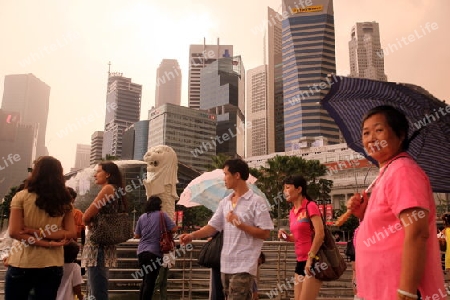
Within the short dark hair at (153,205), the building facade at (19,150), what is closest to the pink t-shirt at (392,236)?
the short dark hair at (153,205)

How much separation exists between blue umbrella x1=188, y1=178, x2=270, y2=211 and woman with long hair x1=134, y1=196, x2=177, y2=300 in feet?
12.6

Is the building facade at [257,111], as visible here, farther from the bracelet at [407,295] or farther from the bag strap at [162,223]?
the bracelet at [407,295]

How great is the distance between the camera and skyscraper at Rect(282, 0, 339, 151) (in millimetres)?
104438

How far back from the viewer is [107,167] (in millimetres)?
4316

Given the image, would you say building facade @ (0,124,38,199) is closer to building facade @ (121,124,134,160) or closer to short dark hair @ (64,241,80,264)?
building facade @ (121,124,134,160)

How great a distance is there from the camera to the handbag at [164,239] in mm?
4953

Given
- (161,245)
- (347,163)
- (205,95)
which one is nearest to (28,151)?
(205,95)

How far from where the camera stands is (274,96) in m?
141

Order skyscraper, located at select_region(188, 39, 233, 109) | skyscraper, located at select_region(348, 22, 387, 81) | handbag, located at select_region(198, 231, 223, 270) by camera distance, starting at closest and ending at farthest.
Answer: handbag, located at select_region(198, 231, 223, 270) → skyscraper, located at select_region(348, 22, 387, 81) → skyscraper, located at select_region(188, 39, 233, 109)

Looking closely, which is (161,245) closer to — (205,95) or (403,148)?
(403,148)

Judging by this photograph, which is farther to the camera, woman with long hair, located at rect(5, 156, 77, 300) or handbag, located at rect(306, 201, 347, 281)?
handbag, located at rect(306, 201, 347, 281)

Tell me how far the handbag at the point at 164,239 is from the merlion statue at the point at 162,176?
3.61 m

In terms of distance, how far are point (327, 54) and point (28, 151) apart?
316 feet

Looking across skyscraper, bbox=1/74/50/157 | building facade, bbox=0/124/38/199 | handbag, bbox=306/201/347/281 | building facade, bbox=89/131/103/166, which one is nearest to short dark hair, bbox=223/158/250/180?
handbag, bbox=306/201/347/281
